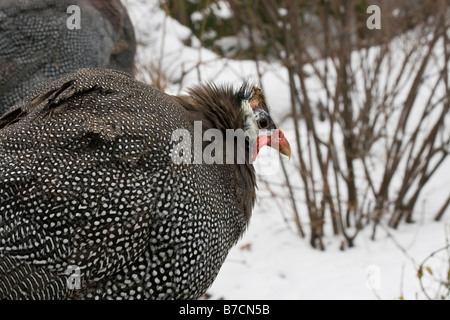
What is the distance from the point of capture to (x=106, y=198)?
8.59 feet

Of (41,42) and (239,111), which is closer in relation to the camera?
(239,111)

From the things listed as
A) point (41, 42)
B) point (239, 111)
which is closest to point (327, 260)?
point (239, 111)

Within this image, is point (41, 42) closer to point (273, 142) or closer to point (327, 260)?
point (273, 142)

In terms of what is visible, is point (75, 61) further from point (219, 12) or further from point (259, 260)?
point (219, 12)

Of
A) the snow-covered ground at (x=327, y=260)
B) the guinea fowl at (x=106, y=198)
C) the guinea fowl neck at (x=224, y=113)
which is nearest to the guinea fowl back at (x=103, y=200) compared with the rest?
the guinea fowl at (x=106, y=198)

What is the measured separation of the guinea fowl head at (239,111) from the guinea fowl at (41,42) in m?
1.08

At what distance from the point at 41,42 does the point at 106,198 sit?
172cm

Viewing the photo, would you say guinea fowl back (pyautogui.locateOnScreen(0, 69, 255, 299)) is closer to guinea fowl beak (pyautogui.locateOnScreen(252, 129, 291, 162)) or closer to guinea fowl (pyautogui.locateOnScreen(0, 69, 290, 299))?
guinea fowl (pyautogui.locateOnScreen(0, 69, 290, 299))

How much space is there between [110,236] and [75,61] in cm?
172

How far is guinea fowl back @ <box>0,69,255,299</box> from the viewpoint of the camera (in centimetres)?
259

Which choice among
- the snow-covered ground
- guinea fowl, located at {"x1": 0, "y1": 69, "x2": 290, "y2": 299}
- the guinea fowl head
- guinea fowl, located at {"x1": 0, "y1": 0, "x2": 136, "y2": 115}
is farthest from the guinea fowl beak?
guinea fowl, located at {"x1": 0, "y1": 0, "x2": 136, "y2": 115}

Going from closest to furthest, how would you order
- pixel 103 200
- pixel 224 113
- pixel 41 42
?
pixel 103 200
pixel 224 113
pixel 41 42

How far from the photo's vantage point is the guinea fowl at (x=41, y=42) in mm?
3912
